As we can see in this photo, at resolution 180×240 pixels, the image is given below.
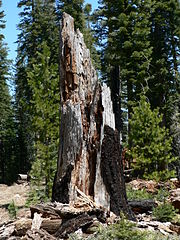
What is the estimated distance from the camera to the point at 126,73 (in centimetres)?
1953

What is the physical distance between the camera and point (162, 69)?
21594mm

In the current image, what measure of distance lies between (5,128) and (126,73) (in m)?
15.3

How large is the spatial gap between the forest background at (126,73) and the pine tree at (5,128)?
11 centimetres

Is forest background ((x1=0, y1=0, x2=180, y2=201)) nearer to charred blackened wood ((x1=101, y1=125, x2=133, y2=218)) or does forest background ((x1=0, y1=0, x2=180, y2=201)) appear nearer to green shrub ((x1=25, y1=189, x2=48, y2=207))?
green shrub ((x1=25, y1=189, x2=48, y2=207))

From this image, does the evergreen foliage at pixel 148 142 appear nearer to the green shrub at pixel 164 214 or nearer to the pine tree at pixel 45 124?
the pine tree at pixel 45 124

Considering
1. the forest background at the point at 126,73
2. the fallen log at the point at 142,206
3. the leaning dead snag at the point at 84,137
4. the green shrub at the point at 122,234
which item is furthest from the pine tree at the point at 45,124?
the green shrub at the point at 122,234

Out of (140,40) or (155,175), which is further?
(140,40)

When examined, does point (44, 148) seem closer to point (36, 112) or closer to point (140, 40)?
point (36, 112)

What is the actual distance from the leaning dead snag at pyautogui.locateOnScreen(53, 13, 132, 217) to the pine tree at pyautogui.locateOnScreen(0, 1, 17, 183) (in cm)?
1890

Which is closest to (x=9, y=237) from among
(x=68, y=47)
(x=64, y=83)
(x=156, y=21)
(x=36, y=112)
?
(x=64, y=83)

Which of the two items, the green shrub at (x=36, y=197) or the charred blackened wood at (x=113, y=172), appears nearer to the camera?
the charred blackened wood at (x=113, y=172)

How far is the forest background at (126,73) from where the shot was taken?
11.6 m

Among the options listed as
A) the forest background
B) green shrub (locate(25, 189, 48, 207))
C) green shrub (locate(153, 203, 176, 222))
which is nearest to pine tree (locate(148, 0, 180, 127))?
the forest background

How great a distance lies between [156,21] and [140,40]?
328cm
